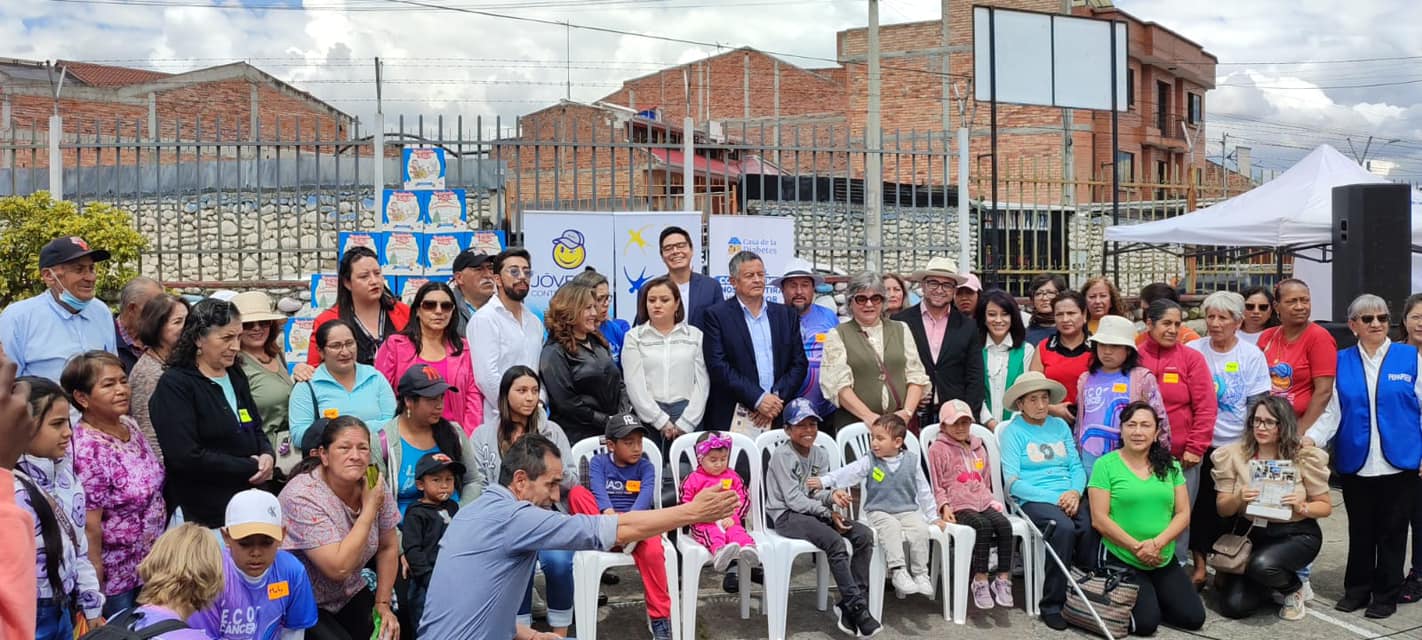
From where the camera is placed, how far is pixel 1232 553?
5492 mm

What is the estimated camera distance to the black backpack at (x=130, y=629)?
8.23ft

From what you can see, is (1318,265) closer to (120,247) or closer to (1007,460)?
(1007,460)

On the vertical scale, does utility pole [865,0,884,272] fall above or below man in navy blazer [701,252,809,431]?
above

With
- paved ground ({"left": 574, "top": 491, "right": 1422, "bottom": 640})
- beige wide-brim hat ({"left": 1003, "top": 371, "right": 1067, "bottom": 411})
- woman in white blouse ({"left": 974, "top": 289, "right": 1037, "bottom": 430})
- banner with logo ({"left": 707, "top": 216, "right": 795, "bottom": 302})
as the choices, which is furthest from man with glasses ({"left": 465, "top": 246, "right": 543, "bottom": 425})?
banner with logo ({"left": 707, "top": 216, "right": 795, "bottom": 302})

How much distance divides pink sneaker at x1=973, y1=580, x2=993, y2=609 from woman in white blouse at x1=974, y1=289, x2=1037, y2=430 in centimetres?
121

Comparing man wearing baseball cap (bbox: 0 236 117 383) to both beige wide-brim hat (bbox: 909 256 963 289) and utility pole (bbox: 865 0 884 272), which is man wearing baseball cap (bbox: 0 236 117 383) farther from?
utility pole (bbox: 865 0 884 272)

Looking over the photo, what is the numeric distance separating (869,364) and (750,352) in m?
0.63

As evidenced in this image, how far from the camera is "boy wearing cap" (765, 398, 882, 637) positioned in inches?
195

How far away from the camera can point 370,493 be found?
4094 mm

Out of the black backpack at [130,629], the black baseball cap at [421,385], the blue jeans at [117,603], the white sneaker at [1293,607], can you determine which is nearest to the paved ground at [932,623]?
the white sneaker at [1293,607]

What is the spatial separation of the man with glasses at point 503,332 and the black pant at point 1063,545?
8.66 ft

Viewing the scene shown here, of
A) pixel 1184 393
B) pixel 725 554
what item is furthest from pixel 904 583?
pixel 1184 393

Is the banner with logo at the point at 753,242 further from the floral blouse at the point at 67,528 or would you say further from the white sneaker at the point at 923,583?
the floral blouse at the point at 67,528

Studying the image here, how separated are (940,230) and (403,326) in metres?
5.89
